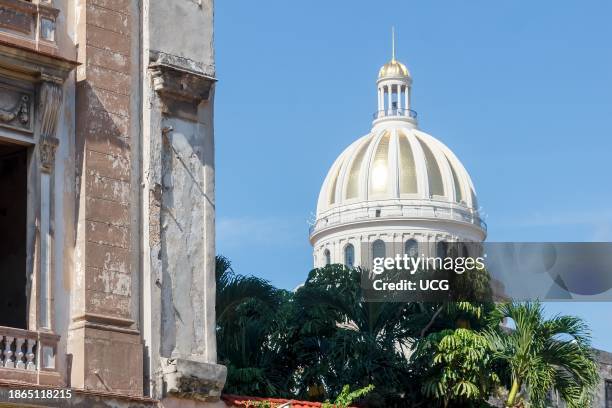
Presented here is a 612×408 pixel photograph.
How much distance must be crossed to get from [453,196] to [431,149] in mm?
3848

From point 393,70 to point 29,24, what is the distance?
104 m

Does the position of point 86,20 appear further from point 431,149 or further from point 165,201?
point 431,149

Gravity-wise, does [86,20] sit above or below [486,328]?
above

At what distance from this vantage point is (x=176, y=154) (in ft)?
54.1

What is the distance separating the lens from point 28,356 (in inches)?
580

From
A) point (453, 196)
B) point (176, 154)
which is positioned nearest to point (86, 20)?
point (176, 154)

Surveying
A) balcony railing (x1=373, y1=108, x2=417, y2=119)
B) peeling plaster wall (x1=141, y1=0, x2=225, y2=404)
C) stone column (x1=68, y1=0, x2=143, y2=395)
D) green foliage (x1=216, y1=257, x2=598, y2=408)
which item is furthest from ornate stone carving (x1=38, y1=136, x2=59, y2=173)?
balcony railing (x1=373, y1=108, x2=417, y2=119)

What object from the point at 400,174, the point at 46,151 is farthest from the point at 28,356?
the point at 400,174

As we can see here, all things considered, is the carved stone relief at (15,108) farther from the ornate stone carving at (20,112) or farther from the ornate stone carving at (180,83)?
the ornate stone carving at (180,83)

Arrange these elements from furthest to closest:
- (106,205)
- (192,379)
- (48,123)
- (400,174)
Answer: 1. (400,174)
2. (192,379)
3. (106,205)
4. (48,123)

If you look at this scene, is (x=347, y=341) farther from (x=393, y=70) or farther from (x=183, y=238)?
(x=393, y=70)

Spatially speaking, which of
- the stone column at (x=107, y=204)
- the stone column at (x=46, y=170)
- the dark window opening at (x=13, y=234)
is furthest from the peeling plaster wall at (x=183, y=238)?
the dark window opening at (x=13, y=234)

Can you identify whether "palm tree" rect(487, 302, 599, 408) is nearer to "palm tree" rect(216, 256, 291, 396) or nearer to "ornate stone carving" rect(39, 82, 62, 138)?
"palm tree" rect(216, 256, 291, 396)

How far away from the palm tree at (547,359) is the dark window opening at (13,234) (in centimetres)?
1030
